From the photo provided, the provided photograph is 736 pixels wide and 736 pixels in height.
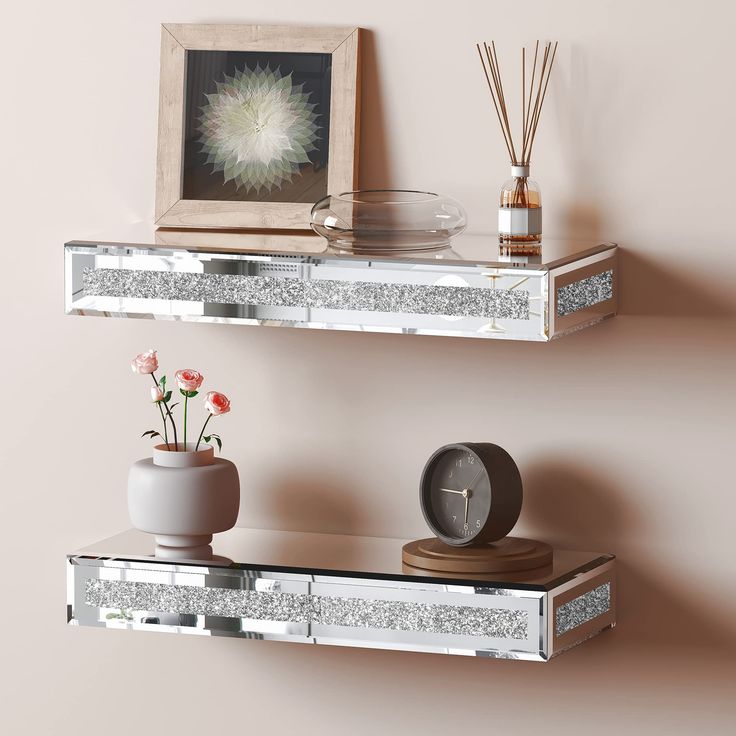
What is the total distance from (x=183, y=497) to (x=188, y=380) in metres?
0.16

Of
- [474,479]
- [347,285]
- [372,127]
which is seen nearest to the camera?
[347,285]

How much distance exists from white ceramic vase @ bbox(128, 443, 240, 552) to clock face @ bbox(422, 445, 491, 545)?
277mm

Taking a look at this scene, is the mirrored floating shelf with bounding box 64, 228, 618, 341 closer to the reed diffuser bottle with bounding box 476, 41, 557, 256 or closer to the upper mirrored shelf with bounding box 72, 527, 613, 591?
the reed diffuser bottle with bounding box 476, 41, 557, 256

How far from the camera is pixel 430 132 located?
1880 mm

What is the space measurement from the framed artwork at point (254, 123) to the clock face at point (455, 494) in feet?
1.28

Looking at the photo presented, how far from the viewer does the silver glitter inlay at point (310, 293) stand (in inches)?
63.7

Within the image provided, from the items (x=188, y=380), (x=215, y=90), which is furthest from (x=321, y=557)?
(x=215, y=90)

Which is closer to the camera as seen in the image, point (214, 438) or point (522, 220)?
point (522, 220)

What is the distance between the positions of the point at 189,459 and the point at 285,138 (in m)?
0.46

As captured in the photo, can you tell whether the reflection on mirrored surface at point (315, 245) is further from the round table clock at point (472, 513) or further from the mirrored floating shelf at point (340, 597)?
the mirrored floating shelf at point (340, 597)

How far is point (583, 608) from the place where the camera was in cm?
176

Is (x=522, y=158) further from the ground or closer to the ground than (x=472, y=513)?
further from the ground

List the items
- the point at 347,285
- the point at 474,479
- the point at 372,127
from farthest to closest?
1. the point at 372,127
2. the point at 474,479
3. the point at 347,285

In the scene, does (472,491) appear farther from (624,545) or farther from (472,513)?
(624,545)
